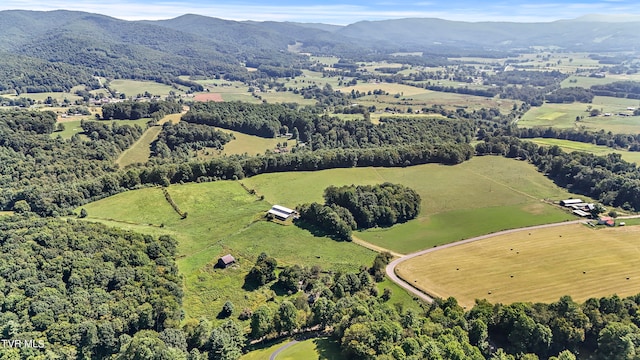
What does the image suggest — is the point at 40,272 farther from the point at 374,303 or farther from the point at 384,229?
the point at 384,229

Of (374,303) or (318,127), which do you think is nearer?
(374,303)

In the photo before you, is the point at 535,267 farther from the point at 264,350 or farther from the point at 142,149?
the point at 142,149

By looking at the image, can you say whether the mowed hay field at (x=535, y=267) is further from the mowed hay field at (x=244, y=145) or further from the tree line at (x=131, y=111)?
the tree line at (x=131, y=111)

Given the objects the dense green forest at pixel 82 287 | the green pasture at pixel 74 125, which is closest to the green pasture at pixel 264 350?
the dense green forest at pixel 82 287

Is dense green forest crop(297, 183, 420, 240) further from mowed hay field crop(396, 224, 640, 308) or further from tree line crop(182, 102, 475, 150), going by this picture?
tree line crop(182, 102, 475, 150)

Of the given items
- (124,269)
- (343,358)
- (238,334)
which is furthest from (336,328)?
(124,269)

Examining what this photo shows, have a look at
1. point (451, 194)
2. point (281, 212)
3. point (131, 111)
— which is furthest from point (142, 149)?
point (451, 194)
